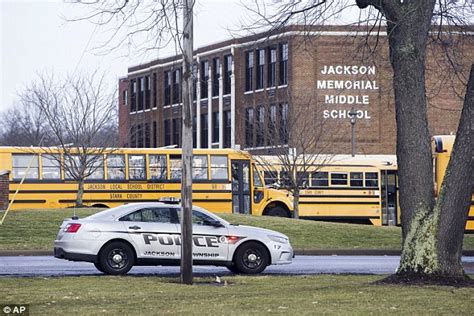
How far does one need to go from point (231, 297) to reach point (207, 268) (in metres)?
8.83

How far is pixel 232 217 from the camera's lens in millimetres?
34438

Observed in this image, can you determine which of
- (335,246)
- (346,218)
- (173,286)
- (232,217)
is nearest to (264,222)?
A: (232,217)

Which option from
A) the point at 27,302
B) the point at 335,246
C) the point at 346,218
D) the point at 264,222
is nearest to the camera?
the point at 27,302

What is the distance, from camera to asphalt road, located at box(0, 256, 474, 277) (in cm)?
2117

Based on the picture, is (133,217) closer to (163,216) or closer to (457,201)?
(163,216)

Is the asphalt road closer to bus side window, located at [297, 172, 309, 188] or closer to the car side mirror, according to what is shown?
the car side mirror

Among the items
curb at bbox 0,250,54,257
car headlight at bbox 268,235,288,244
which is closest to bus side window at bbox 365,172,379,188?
curb at bbox 0,250,54,257

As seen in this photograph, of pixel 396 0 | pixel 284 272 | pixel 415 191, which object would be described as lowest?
pixel 284 272

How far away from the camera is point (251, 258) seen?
21172 millimetres

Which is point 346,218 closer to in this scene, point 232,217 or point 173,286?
point 232,217

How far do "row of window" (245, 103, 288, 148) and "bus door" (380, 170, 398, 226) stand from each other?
5.41 m

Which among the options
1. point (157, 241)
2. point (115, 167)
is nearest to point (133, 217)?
point (157, 241)

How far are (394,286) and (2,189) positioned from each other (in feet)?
77.1

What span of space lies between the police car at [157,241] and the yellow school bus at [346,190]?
66.4ft
